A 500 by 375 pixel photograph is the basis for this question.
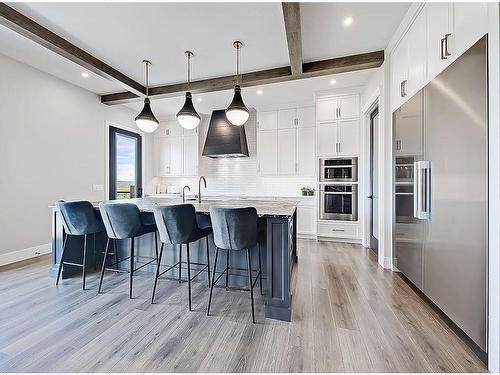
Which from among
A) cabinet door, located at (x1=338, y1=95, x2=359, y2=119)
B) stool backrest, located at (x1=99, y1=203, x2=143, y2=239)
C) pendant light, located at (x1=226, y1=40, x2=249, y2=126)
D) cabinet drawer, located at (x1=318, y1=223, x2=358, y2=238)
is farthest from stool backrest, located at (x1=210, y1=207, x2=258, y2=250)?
cabinet door, located at (x1=338, y1=95, x2=359, y2=119)

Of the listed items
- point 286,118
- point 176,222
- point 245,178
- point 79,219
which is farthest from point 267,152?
point 79,219

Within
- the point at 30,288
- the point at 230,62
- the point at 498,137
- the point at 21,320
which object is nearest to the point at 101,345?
the point at 21,320

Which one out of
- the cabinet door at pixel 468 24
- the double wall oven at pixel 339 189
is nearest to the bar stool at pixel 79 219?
the cabinet door at pixel 468 24

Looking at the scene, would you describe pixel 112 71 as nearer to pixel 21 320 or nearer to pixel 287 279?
pixel 21 320

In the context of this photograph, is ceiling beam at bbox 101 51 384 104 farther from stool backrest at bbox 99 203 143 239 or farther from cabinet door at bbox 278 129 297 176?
stool backrest at bbox 99 203 143 239

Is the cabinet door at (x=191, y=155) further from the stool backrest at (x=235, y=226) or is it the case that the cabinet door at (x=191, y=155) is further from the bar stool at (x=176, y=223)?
the stool backrest at (x=235, y=226)

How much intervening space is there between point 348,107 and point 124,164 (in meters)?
5.08

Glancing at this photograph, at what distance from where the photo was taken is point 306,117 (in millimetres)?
5094

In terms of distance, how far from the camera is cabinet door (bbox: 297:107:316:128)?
507 centimetres

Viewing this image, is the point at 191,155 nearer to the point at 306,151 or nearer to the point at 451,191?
the point at 306,151

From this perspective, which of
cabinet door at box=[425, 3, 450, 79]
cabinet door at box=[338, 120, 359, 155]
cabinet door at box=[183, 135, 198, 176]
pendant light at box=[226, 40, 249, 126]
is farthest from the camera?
cabinet door at box=[183, 135, 198, 176]

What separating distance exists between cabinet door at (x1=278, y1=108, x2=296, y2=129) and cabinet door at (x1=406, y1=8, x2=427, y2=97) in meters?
2.69

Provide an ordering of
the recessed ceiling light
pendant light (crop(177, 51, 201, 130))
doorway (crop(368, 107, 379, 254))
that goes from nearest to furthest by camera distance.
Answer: the recessed ceiling light
pendant light (crop(177, 51, 201, 130))
doorway (crop(368, 107, 379, 254))

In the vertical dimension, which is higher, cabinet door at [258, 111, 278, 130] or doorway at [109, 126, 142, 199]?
cabinet door at [258, 111, 278, 130]
